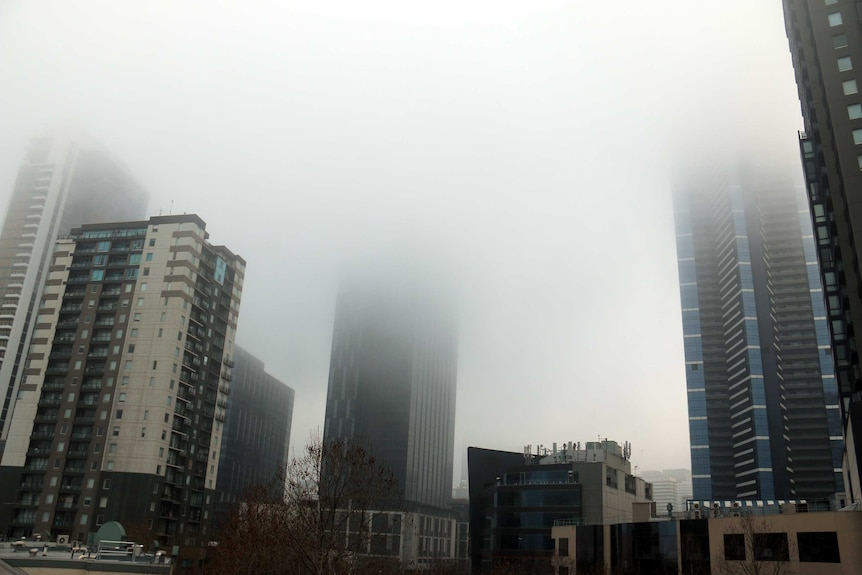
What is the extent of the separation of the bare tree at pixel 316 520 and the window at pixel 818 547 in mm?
29046

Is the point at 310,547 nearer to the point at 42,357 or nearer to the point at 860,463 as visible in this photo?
the point at 860,463

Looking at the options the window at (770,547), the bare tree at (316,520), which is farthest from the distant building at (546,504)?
the bare tree at (316,520)

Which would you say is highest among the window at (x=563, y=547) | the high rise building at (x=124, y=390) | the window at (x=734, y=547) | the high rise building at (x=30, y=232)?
the high rise building at (x=30, y=232)

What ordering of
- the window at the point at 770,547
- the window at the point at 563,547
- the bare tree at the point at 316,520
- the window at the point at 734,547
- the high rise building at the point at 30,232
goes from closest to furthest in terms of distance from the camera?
the bare tree at the point at 316,520
the window at the point at 770,547
the window at the point at 734,547
the window at the point at 563,547
the high rise building at the point at 30,232

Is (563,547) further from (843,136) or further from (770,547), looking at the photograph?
(843,136)

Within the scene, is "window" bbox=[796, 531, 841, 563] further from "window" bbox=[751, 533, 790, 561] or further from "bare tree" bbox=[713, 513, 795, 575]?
"window" bbox=[751, 533, 790, 561]

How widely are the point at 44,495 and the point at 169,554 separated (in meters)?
22.4

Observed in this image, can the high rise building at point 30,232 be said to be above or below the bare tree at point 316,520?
above

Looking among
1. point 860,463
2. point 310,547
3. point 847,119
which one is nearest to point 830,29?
point 847,119

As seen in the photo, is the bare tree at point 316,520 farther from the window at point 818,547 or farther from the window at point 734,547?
the window at point 818,547

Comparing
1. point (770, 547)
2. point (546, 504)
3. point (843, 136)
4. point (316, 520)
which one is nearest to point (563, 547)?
point (546, 504)

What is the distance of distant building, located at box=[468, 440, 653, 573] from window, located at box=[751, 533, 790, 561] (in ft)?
157

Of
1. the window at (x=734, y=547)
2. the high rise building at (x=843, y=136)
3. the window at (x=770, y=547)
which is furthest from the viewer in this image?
the high rise building at (x=843, y=136)

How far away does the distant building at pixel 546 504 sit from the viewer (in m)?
101
